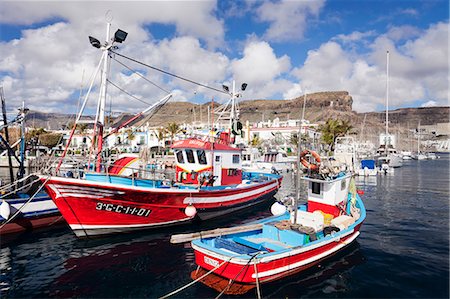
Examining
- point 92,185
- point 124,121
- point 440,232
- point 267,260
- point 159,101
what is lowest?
point 440,232

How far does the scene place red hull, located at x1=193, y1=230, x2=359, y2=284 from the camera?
28.1ft

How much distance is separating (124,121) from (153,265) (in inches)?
342

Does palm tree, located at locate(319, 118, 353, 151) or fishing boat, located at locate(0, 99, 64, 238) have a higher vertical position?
palm tree, located at locate(319, 118, 353, 151)

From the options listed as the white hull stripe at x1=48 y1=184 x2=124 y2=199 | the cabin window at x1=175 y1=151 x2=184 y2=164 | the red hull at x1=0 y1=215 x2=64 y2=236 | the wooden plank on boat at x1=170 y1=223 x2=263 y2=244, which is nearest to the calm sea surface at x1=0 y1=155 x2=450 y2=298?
the red hull at x1=0 y1=215 x2=64 y2=236

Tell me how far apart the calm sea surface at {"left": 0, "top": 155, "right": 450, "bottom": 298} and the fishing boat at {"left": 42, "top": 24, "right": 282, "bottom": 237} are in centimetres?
83

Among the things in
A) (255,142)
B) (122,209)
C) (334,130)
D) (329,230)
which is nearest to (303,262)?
(329,230)

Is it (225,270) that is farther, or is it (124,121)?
(124,121)

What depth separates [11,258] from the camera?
38.2 ft

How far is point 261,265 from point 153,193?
22.6 ft

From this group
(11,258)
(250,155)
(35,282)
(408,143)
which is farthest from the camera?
(408,143)

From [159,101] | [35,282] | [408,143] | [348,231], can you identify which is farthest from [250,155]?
[408,143]

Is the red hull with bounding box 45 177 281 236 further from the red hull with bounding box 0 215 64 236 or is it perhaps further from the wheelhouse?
the red hull with bounding box 0 215 64 236

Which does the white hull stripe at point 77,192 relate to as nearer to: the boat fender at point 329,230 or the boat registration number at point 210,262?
the boat registration number at point 210,262

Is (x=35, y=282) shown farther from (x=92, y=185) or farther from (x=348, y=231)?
(x=348, y=231)
